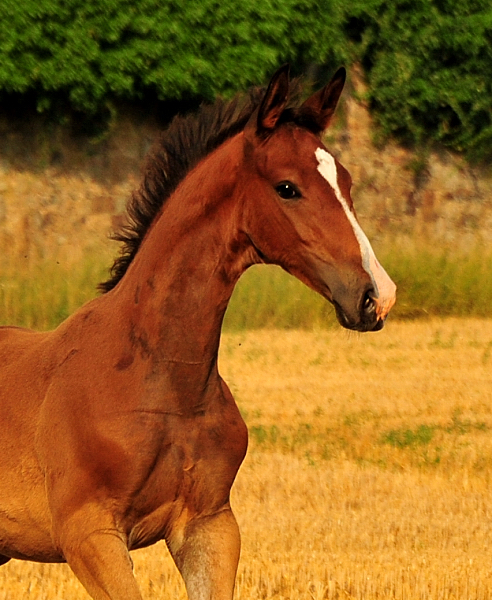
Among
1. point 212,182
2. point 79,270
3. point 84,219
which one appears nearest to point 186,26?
point 84,219

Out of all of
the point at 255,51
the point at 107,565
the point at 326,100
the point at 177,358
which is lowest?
the point at 255,51

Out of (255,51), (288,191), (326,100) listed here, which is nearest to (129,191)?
(255,51)

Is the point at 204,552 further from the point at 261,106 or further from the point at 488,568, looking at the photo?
the point at 488,568

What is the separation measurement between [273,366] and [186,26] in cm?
608

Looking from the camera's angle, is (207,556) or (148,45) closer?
(207,556)

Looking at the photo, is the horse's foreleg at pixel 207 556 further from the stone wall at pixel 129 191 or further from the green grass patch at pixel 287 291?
the stone wall at pixel 129 191

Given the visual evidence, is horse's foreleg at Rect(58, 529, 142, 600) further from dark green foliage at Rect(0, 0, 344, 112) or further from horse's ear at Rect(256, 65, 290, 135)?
dark green foliage at Rect(0, 0, 344, 112)

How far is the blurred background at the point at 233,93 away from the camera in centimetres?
1620

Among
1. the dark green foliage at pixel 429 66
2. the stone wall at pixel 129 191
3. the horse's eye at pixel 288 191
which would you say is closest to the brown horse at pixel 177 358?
the horse's eye at pixel 288 191

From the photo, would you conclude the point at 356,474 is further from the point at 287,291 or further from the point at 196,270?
the point at 287,291

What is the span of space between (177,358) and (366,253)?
81 centimetres

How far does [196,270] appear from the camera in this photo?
4.50 m

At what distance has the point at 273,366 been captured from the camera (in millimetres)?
13094

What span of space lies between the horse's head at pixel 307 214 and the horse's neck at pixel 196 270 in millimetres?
101
